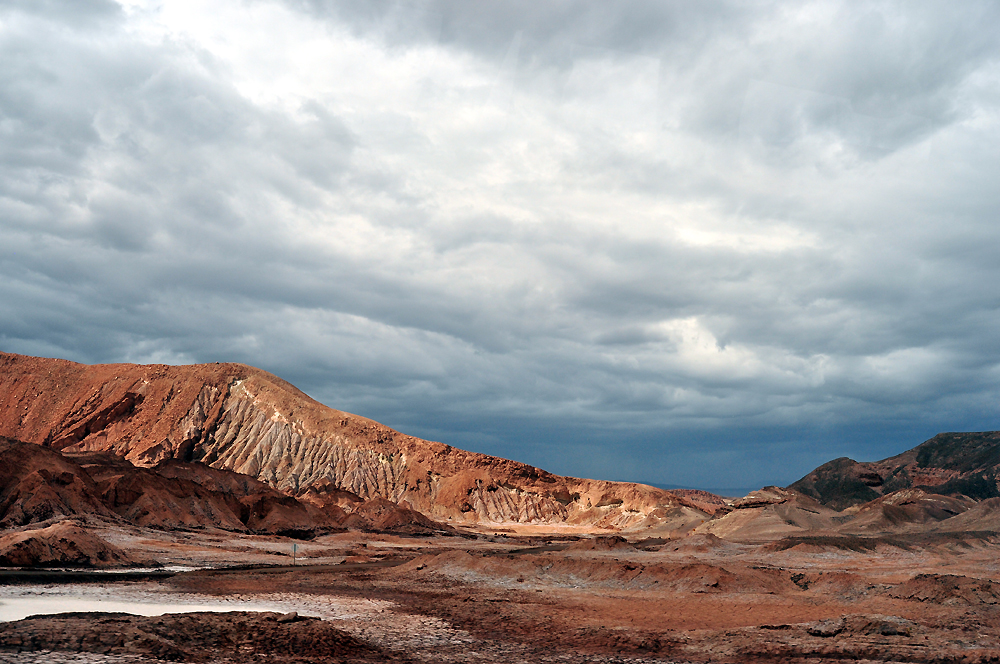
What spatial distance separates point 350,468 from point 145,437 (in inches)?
1421

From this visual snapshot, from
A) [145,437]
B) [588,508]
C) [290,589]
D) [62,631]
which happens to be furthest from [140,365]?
[62,631]

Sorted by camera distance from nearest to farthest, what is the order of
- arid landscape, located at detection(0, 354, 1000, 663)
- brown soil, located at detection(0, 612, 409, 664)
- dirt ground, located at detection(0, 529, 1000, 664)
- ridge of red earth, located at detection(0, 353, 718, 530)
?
1. brown soil, located at detection(0, 612, 409, 664)
2. dirt ground, located at detection(0, 529, 1000, 664)
3. arid landscape, located at detection(0, 354, 1000, 663)
4. ridge of red earth, located at detection(0, 353, 718, 530)

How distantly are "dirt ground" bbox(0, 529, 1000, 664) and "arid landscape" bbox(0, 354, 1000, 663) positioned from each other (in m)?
0.13

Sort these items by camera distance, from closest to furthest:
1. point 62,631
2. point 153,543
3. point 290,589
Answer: point 62,631 → point 290,589 → point 153,543

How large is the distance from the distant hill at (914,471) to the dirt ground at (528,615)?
94888 millimetres

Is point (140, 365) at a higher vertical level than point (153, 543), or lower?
higher

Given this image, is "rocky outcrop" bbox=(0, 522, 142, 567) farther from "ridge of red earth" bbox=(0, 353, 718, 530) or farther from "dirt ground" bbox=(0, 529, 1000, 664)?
"ridge of red earth" bbox=(0, 353, 718, 530)

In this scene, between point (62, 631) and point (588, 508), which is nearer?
point (62, 631)

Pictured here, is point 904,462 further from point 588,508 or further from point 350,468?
point 350,468

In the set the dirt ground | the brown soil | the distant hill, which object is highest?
the distant hill

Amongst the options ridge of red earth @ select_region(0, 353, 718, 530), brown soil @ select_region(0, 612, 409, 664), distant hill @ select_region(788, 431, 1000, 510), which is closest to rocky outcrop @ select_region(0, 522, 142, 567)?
brown soil @ select_region(0, 612, 409, 664)

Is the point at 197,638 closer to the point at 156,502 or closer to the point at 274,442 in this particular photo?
the point at 156,502

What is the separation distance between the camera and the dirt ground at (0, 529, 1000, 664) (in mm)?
18344

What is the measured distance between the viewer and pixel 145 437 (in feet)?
414
